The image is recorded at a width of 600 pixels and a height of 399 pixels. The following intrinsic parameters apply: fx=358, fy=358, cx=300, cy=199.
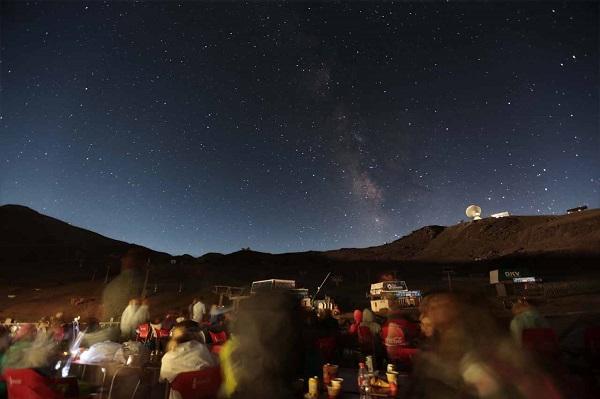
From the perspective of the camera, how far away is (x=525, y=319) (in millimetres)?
6883

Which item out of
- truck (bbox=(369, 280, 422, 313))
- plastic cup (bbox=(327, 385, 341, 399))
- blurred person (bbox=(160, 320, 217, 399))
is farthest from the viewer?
truck (bbox=(369, 280, 422, 313))

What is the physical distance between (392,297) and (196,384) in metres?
24.0

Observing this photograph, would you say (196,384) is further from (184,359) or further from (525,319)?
(525,319)

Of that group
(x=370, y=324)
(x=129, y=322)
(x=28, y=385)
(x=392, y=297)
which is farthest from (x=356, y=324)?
(x=392, y=297)

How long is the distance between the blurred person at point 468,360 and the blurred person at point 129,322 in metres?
8.49

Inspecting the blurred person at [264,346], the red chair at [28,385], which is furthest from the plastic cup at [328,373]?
the red chair at [28,385]

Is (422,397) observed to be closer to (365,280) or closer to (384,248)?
(365,280)

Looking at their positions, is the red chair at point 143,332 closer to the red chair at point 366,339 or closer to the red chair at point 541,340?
the red chair at point 366,339

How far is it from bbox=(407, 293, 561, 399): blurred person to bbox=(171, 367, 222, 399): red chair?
1968 mm

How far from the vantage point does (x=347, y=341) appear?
39.3 feet

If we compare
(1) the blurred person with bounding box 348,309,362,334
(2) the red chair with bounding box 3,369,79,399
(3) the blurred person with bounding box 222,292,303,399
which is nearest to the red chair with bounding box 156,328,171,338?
(1) the blurred person with bounding box 348,309,362,334

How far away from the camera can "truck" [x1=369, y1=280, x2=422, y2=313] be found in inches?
1011

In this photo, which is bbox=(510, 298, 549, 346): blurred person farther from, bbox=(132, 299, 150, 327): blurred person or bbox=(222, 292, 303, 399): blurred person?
bbox=(132, 299, 150, 327): blurred person

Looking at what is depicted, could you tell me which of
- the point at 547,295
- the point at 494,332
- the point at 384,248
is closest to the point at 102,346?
the point at 494,332
